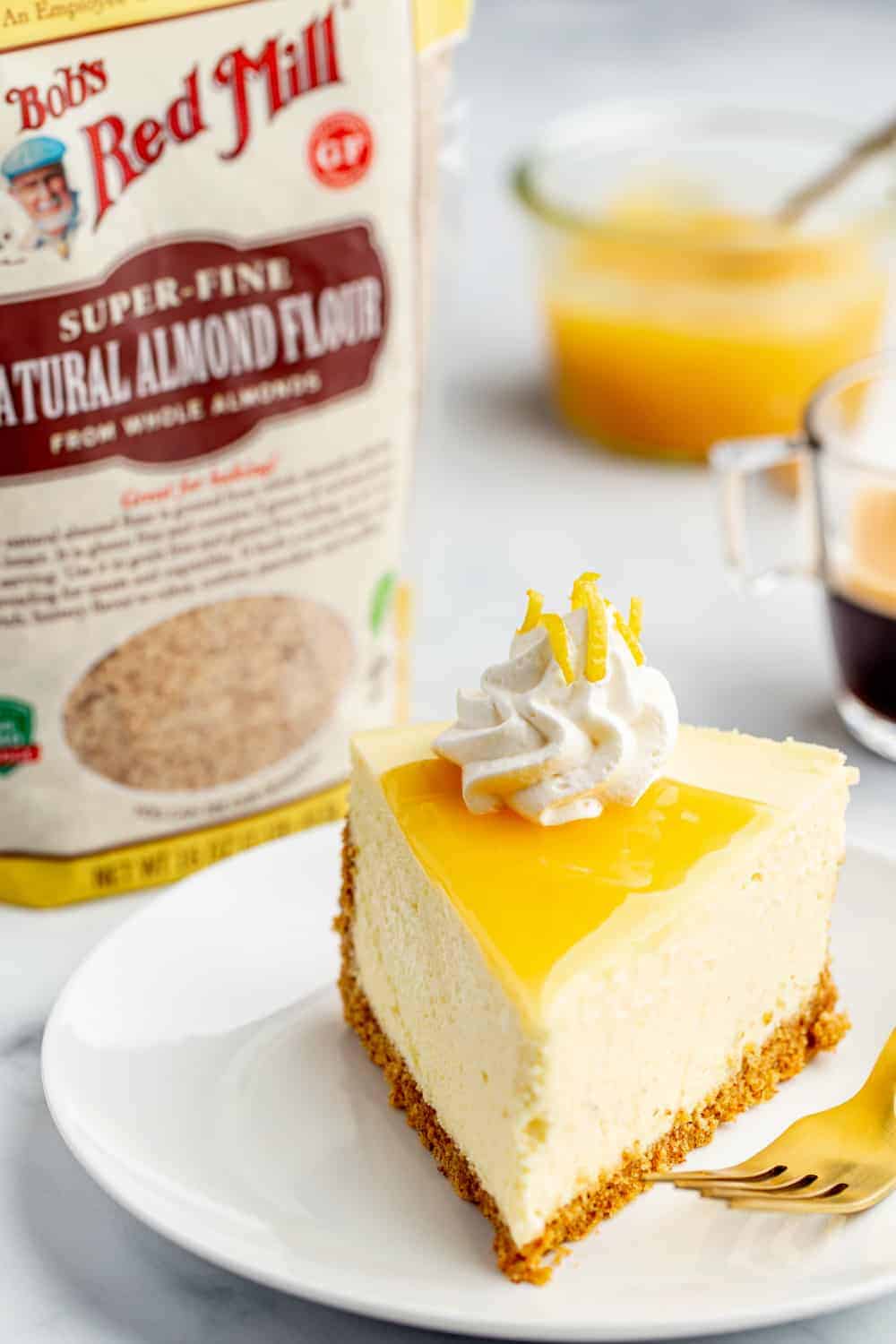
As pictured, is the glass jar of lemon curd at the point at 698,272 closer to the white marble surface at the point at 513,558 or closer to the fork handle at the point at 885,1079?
the white marble surface at the point at 513,558

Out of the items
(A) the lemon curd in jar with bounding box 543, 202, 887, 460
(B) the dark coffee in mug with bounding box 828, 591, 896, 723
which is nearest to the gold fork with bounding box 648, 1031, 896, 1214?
(B) the dark coffee in mug with bounding box 828, 591, 896, 723

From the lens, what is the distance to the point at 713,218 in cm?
191

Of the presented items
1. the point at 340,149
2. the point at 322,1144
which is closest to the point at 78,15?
the point at 340,149

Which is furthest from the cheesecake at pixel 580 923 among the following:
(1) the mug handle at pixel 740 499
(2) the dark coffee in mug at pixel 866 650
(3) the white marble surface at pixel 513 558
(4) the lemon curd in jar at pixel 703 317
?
(4) the lemon curd in jar at pixel 703 317

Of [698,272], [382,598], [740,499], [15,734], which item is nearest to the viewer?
[15,734]

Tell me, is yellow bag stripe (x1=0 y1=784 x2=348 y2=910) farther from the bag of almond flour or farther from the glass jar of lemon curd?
the glass jar of lemon curd

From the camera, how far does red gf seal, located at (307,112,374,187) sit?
121 cm

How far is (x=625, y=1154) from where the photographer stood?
100 cm

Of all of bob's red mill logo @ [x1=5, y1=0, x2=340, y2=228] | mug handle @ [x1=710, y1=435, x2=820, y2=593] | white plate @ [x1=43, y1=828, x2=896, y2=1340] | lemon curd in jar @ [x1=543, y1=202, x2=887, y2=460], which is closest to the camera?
white plate @ [x1=43, y1=828, x2=896, y2=1340]

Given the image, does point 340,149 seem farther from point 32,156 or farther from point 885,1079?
point 885,1079

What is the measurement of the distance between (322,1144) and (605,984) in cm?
22

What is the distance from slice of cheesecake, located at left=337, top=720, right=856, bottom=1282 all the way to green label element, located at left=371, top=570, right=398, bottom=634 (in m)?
0.27

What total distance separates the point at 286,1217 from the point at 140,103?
69cm

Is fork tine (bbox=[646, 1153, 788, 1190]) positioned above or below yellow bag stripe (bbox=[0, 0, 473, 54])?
below
